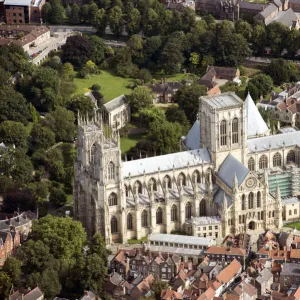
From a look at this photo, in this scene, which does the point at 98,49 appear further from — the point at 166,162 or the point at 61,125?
the point at 166,162

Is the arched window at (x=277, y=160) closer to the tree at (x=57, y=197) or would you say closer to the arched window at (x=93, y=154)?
the arched window at (x=93, y=154)

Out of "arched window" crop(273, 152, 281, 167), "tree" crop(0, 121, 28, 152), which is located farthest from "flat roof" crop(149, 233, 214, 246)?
"tree" crop(0, 121, 28, 152)

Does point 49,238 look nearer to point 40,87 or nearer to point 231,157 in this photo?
point 231,157

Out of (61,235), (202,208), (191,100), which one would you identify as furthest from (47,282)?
(191,100)

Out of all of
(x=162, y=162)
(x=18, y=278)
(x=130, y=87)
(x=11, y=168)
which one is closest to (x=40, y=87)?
(x=130, y=87)

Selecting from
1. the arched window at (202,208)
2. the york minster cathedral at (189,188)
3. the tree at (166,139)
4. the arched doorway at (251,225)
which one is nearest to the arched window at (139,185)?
the york minster cathedral at (189,188)
